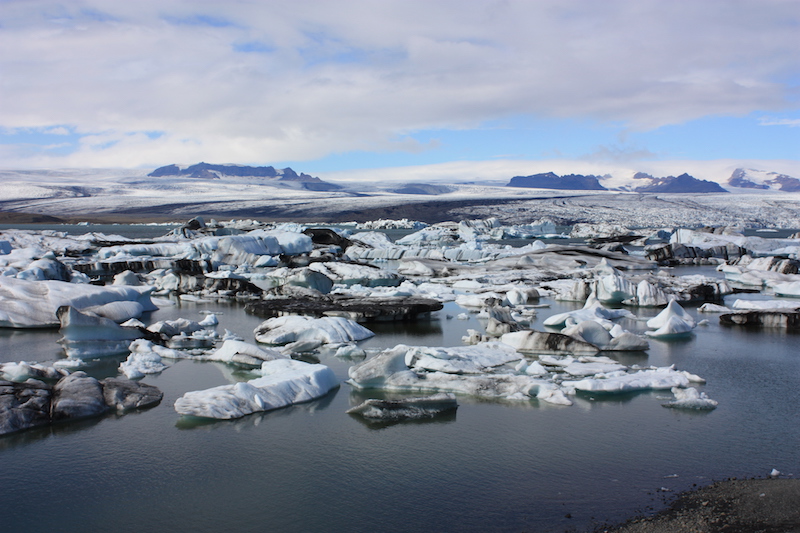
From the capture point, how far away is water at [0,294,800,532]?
330 centimetres

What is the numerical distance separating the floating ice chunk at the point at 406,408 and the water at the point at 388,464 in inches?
4.6

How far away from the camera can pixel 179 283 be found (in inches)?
526

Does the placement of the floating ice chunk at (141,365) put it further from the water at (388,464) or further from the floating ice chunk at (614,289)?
the floating ice chunk at (614,289)

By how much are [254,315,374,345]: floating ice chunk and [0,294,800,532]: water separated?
1922 millimetres

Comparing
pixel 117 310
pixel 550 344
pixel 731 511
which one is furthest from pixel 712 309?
pixel 117 310

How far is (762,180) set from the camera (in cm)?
14188

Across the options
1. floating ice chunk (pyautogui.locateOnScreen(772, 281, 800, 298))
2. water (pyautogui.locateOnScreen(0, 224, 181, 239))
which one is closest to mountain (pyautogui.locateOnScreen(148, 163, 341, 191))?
water (pyautogui.locateOnScreen(0, 224, 181, 239))

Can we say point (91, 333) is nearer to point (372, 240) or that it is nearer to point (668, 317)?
point (668, 317)

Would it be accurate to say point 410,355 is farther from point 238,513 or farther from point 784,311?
point 784,311

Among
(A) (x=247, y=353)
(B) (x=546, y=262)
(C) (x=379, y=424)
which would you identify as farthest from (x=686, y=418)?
(B) (x=546, y=262)

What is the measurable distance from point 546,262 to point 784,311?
766cm

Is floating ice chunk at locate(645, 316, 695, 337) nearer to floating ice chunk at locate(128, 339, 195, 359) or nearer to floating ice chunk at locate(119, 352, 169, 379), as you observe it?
floating ice chunk at locate(128, 339, 195, 359)

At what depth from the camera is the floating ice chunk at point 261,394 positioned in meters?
4.79

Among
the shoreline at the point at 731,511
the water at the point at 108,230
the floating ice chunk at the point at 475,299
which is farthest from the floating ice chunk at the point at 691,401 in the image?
the water at the point at 108,230
